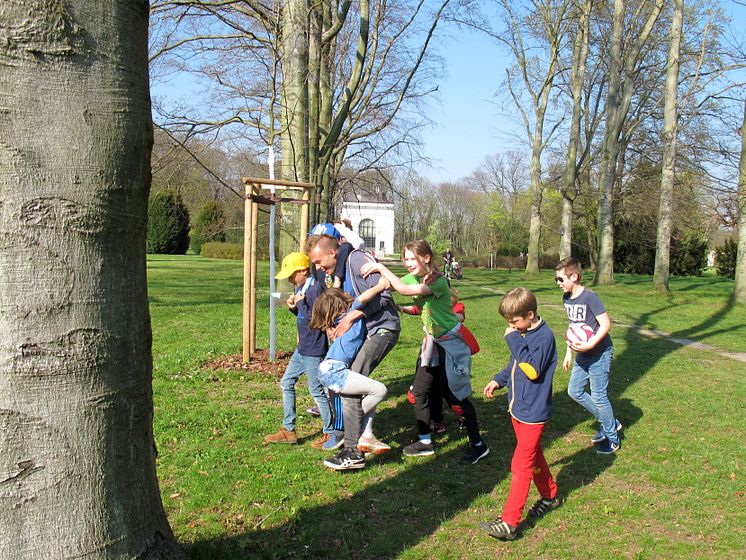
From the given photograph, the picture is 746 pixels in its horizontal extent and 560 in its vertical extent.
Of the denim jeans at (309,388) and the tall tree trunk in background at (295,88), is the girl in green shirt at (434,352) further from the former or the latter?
the tall tree trunk in background at (295,88)

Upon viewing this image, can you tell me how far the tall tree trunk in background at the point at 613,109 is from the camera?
24094 mm

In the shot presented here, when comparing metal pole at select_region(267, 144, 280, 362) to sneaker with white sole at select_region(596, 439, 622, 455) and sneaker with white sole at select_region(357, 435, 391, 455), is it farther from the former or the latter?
sneaker with white sole at select_region(596, 439, 622, 455)

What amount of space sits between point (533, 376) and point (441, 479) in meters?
1.33

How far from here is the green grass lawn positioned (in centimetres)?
390

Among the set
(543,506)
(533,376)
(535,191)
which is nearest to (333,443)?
(543,506)

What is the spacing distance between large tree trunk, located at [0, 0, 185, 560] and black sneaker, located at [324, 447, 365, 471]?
2.65 meters

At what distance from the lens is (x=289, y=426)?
5656mm

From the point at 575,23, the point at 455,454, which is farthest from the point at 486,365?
the point at 575,23

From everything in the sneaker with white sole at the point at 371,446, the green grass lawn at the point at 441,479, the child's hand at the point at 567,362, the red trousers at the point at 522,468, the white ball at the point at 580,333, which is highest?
the white ball at the point at 580,333

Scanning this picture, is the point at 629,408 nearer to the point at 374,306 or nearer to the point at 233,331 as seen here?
the point at 374,306

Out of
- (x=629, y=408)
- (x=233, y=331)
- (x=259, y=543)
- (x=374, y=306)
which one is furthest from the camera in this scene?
(x=233, y=331)

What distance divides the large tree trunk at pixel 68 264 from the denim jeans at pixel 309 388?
3.09 metres

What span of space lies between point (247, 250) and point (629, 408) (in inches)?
202

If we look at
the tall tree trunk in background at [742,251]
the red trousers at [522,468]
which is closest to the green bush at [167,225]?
the tall tree trunk in background at [742,251]
